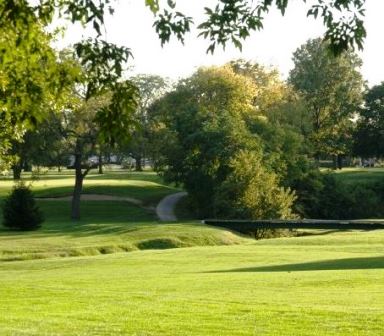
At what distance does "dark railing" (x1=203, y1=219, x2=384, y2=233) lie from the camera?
156 feet

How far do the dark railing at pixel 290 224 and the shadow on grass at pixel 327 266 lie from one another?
1765cm

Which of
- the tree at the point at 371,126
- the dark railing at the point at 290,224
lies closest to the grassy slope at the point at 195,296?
the dark railing at the point at 290,224

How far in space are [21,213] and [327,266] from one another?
25840mm

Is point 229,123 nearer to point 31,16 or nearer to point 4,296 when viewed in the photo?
point 4,296

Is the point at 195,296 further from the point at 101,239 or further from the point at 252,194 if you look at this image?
the point at 252,194

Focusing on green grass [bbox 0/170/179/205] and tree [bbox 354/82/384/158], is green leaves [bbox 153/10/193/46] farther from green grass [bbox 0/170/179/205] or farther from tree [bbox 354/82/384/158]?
tree [bbox 354/82/384/158]

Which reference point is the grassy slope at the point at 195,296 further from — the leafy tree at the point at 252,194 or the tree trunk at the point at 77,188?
the tree trunk at the point at 77,188

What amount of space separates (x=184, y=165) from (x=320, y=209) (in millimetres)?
12877

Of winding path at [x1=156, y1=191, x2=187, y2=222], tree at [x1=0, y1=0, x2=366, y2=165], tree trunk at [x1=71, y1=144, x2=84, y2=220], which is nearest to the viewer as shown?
tree at [x1=0, y1=0, x2=366, y2=165]

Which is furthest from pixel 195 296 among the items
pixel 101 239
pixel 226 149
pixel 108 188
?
pixel 108 188

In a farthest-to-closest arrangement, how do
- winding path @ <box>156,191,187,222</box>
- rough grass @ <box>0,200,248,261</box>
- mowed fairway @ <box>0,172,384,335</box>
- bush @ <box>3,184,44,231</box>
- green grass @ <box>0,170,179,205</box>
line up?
1. green grass @ <box>0,170,179,205</box>
2. winding path @ <box>156,191,187,222</box>
3. bush @ <box>3,184,44,231</box>
4. rough grass @ <box>0,200,248,261</box>
5. mowed fairway @ <box>0,172,384,335</box>

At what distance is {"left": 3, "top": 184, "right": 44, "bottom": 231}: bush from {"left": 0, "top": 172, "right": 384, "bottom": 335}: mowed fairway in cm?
608

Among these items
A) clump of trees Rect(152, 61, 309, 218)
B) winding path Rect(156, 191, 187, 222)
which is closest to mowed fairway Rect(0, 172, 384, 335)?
clump of trees Rect(152, 61, 309, 218)

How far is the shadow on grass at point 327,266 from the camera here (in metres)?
26.5
